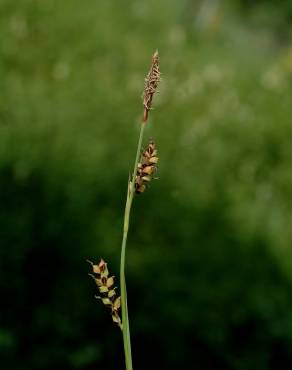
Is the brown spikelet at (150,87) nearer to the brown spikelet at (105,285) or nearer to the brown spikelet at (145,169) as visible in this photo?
the brown spikelet at (145,169)

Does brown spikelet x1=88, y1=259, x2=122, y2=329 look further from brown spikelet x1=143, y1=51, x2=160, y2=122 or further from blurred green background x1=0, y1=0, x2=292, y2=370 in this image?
blurred green background x1=0, y1=0, x2=292, y2=370

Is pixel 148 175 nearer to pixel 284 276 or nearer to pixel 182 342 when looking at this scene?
pixel 182 342

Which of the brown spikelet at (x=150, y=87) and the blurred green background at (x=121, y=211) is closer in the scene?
the brown spikelet at (x=150, y=87)

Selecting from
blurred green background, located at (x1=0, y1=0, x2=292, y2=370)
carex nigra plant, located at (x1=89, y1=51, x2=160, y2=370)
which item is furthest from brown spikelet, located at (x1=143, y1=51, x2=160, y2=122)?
blurred green background, located at (x1=0, y1=0, x2=292, y2=370)

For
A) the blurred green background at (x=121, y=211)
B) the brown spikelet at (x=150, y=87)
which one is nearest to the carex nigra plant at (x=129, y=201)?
the brown spikelet at (x=150, y=87)

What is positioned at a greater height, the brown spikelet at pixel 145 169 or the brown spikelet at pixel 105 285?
the brown spikelet at pixel 145 169
